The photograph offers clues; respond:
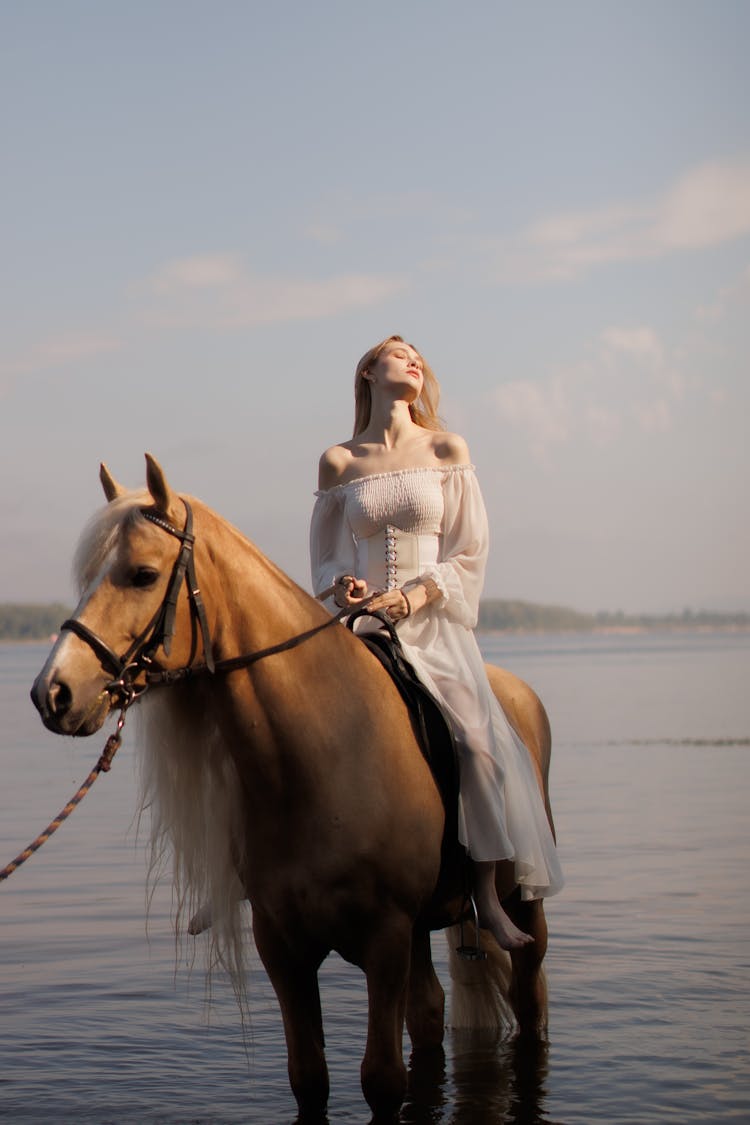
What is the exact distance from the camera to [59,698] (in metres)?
4.14

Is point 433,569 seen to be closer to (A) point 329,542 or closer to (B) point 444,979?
(A) point 329,542

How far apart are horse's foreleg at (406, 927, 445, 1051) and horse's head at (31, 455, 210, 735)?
2.61 metres

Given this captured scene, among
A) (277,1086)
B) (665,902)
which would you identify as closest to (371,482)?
(277,1086)

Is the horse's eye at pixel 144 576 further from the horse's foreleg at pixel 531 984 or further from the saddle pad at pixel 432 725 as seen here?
the horse's foreleg at pixel 531 984

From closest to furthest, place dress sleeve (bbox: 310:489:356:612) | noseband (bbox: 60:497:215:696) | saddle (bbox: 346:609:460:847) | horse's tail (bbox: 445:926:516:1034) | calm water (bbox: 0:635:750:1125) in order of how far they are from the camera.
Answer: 1. noseband (bbox: 60:497:215:696)
2. saddle (bbox: 346:609:460:847)
3. dress sleeve (bbox: 310:489:356:612)
4. calm water (bbox: 0:635:750:1125)
5. horse's tail (bbox: 445:926:516:1034)

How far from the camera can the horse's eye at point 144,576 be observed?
4332 millimetres

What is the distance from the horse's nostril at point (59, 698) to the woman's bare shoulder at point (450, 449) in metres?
2.14

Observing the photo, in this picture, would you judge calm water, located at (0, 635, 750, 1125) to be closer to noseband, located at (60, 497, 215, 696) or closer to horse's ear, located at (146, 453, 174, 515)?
noseband, located at (60, 497, 215, 696)

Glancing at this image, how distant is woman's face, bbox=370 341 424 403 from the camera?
232 inches

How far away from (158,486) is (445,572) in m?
1.56

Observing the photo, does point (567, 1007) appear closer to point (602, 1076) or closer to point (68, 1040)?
point (602, 1076)

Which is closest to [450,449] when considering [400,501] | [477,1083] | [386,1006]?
[400,501]

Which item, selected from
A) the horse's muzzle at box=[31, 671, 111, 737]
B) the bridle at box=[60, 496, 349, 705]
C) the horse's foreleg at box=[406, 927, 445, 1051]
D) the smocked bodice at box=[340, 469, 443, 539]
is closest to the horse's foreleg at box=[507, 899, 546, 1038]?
the horse's foreleg at box=[406, 927, 445, 1051]

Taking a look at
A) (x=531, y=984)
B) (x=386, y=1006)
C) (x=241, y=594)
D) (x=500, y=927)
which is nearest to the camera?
(x=241, y=594)
